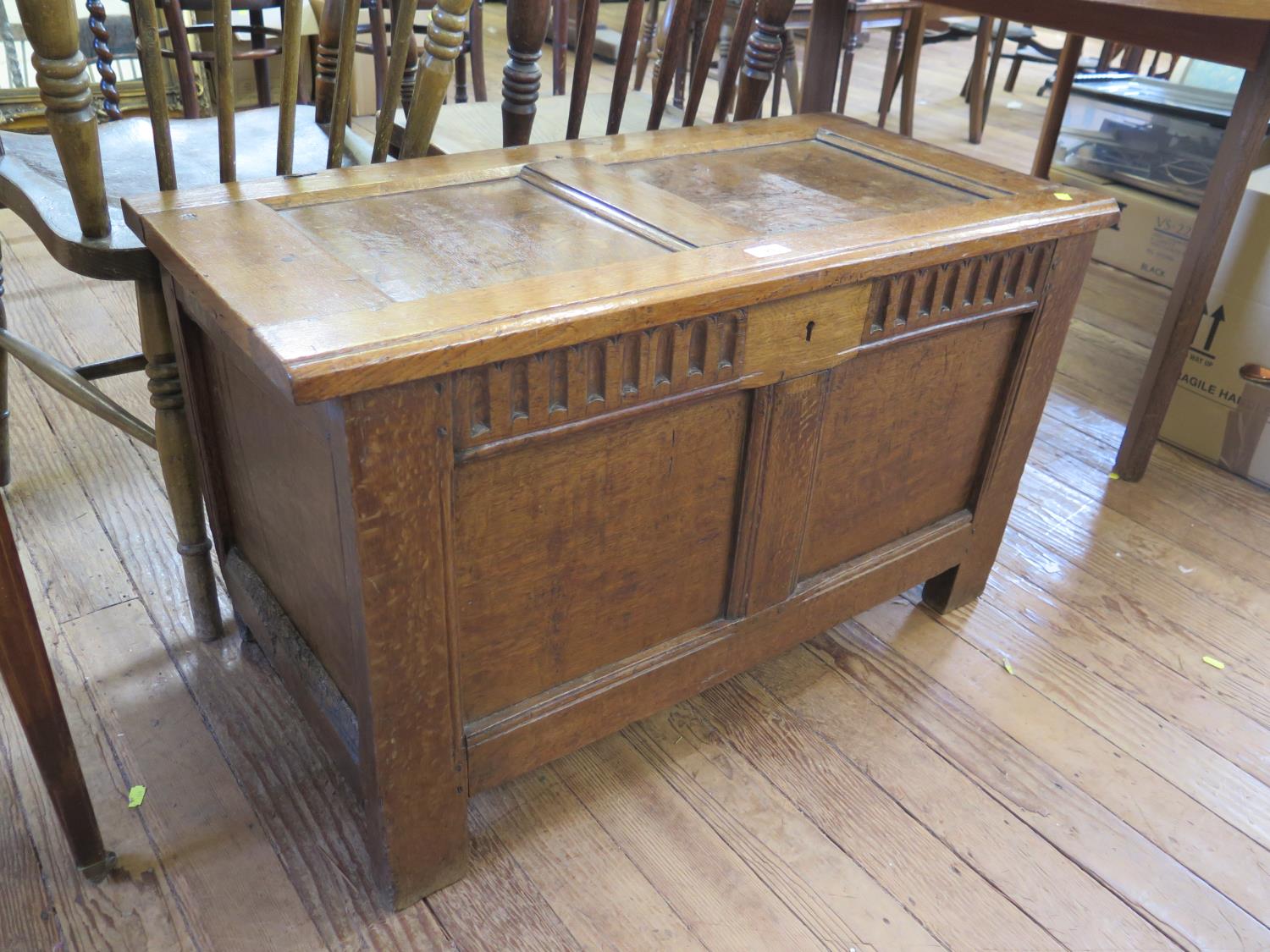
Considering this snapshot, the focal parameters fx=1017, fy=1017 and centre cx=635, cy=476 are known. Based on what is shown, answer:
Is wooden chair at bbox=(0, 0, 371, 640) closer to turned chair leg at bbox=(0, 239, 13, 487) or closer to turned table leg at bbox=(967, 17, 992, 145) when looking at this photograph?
turned chair leg at bbox=(0, 239, 13, 487)

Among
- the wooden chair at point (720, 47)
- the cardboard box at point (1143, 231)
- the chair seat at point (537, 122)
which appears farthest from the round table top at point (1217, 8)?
the wooden chair at point (720, 47)

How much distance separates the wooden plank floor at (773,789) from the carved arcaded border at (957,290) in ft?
1.80

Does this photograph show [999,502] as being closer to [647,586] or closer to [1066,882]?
[1066,882]

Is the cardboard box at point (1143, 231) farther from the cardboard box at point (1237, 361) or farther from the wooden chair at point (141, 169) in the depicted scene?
the wooden chair at point (141, 169)

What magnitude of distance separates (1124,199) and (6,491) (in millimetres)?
2535

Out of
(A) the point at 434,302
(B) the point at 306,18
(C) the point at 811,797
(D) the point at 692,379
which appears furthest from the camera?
(B) the point at 306,18

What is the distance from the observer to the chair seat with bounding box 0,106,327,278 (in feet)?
3.58

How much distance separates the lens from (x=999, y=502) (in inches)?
59.9

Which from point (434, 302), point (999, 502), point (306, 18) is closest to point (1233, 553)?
point (999, 502)

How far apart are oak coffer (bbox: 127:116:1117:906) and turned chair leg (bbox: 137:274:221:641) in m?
0.04

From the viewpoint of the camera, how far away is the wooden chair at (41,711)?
3.06 feet

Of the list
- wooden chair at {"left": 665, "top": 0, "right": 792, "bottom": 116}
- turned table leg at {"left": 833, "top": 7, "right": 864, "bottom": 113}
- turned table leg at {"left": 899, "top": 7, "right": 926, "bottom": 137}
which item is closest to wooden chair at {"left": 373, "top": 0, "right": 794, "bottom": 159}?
wooden chair at {"left": 665, "top": 0, "right": 792, "bottom": 116}

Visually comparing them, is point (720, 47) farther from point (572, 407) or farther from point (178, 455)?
point (572, 407)

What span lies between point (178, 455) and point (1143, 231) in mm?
2307
